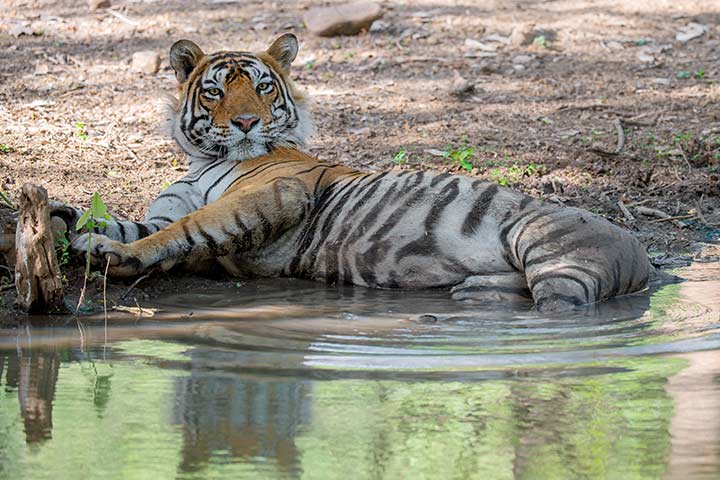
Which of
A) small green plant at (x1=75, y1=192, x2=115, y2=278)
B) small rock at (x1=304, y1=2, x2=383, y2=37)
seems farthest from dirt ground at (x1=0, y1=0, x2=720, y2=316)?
small green plant at (x1=75, y1=192, x2=115, y2=278)

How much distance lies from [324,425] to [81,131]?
5.81 meters

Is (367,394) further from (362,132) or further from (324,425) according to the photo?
(362,132)

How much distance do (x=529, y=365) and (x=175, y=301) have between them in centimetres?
208

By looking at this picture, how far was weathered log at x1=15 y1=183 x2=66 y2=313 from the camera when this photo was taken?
4930mm

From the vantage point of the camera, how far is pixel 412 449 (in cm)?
327

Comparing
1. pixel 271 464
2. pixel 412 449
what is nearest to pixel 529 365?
pixel 412 449

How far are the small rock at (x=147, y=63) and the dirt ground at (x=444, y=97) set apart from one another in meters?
0.08

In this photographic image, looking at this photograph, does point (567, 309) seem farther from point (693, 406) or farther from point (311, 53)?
point (311, 53)

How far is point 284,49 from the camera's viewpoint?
23.1ft

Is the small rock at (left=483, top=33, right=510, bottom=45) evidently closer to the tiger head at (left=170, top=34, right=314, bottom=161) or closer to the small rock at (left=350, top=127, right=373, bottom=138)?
the small rock at (left=350, top=127, right=373, bottom=138)

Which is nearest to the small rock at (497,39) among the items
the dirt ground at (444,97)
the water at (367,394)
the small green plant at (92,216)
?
the dirt ground at (444,97)

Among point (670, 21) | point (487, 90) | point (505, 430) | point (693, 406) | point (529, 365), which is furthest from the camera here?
point (670, 21)

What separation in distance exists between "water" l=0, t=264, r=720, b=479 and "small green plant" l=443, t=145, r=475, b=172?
2852 millimetres

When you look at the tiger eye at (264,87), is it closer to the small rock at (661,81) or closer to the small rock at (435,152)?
the small rock at (435,152)
